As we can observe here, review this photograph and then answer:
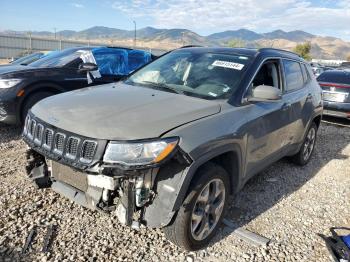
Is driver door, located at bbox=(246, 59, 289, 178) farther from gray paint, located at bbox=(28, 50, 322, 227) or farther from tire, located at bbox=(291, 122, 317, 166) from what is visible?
tire, located at bbox=(291, 122, 317, 166)

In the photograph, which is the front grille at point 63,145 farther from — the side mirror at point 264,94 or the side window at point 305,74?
A: the side window at point 305,74

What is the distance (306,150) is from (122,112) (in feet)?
12.3

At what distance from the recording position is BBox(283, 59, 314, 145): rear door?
13.8ft

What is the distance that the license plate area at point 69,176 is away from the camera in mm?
2645

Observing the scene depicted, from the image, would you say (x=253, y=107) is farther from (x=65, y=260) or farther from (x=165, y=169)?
(x=65, y=260)

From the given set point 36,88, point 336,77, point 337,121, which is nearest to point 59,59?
point 36,88

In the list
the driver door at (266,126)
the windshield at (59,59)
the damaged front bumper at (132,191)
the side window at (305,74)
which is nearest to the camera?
the damaged front bumper at (132,191)

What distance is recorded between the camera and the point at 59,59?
652 cm

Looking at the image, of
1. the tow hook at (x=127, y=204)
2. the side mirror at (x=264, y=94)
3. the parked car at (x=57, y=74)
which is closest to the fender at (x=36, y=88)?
the parked car at (x=57, y=74)

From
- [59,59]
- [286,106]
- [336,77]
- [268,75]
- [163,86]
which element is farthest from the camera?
[336,77]

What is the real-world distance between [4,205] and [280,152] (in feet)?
10.6

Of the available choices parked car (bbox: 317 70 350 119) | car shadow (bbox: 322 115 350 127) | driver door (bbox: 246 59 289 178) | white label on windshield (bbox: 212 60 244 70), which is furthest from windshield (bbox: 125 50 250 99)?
car shadow (bbox: 322 115 350 127)

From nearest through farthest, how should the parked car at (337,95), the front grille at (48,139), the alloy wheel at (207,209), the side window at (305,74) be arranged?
the front grille at (48,139)
the alloy wheel at (207,209)
the side window at (305,74)
the parked car at (337,95)

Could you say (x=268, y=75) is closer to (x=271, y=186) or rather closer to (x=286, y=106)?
(x=286, y=106)
